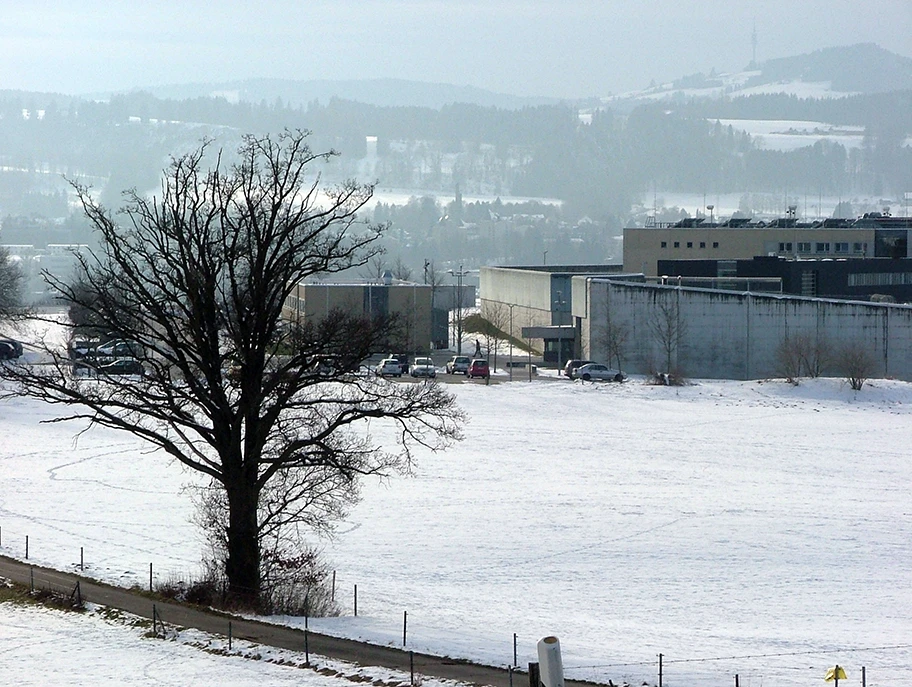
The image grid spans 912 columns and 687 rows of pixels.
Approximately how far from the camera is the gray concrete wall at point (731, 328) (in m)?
63.6

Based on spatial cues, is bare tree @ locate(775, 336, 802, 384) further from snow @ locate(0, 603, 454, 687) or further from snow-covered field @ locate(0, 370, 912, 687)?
snow @ locate(0, 603, 454, 687)

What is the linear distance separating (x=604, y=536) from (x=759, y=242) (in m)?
74.9

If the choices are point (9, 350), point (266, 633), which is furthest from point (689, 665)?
point (9, 350)

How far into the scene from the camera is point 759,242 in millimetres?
100938

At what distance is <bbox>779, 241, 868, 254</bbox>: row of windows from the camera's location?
100 meters

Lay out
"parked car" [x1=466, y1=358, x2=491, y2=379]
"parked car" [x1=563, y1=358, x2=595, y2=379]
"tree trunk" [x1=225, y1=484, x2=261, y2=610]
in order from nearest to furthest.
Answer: "tree trunk" [x1=225, y1=484, x2=261, y2=610] → "parked car" [x1=466, y1=358, x2=491, y2=379] → "parked car" [x1=563, y1=358, x2=595, y2=379]

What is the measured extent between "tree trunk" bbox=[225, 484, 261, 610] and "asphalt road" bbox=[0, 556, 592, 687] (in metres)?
0.96

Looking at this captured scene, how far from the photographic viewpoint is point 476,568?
89.5ft

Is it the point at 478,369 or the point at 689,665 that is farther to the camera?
the point at 478,369

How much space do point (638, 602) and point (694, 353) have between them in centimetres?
4575

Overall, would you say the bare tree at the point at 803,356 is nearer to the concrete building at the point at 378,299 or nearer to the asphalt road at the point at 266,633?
the concrete building at the point at 378,299

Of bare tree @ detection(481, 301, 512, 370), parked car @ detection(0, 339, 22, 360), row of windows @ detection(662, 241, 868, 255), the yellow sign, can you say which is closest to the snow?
the yellow sign

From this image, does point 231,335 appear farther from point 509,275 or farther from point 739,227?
point 739,227

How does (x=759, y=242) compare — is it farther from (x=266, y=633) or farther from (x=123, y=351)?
(x=266, y=633)
